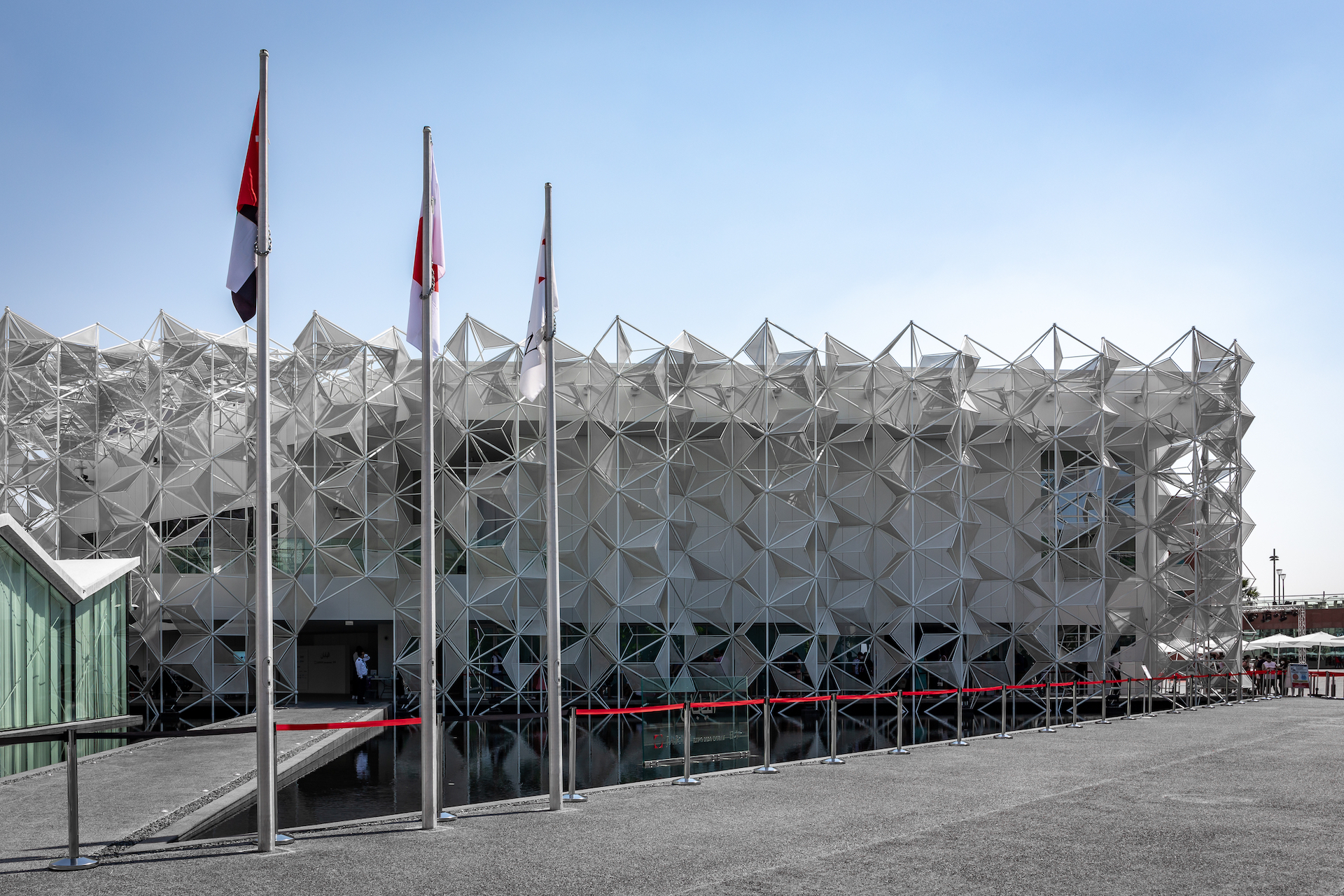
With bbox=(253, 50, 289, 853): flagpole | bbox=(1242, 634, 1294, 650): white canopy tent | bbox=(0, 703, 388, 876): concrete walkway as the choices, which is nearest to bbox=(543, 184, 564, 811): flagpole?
bbox=(253, 50, 289, 853): flagpole

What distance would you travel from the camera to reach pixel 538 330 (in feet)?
38.5

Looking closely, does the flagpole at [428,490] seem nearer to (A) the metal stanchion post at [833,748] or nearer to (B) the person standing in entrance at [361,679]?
(A) the metal stanchion post at [833,748]

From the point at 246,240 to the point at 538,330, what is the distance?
3247 mm

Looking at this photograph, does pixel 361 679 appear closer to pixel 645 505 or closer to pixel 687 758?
pixel 645 505

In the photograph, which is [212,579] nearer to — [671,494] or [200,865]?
[671,494]

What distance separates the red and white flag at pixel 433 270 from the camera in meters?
Result: 10.7

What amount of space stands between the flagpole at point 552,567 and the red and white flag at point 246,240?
2881 mm

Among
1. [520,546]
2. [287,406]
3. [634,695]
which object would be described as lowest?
[634,695]

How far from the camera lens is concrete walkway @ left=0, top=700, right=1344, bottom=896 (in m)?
7.73

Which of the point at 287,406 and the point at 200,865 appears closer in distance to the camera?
the point at 200,865

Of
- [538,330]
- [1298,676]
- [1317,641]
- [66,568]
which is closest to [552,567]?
[538,330]

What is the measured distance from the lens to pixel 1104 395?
2906 cm

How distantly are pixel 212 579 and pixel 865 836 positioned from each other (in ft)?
67.7

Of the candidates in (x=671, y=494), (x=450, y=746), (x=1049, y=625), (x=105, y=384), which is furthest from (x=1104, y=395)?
(x=105, y=384)
